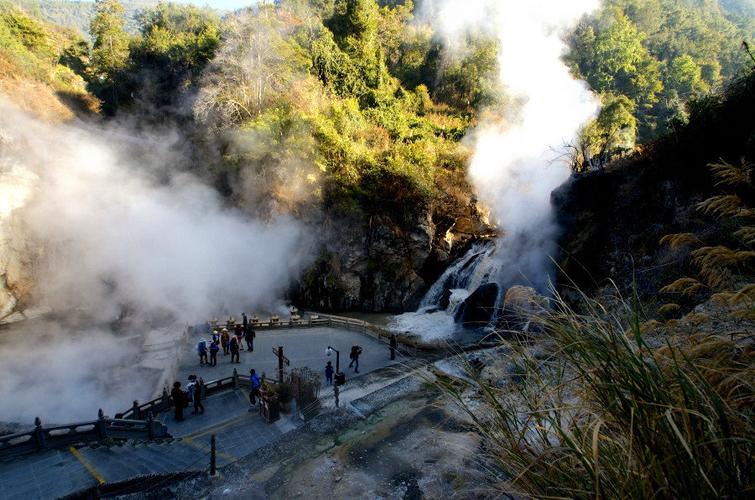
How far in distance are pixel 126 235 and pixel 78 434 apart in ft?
59.5

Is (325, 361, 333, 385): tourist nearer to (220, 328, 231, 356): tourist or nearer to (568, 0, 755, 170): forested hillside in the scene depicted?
(220, 328, 231, 356): tourist

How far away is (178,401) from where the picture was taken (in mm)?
9602

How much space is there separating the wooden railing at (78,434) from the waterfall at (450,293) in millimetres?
11818

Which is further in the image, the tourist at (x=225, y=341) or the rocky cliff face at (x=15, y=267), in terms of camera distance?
the rocky cliff face at (x=15, y=267)

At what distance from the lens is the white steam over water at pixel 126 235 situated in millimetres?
21172

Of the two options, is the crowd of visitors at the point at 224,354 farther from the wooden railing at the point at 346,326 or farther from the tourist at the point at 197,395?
the wooden railing at the point at 346,326

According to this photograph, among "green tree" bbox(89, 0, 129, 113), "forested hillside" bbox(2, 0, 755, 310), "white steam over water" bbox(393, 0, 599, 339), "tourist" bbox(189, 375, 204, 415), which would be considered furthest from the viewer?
"green tree" bbox(89, 0, 129, 113)

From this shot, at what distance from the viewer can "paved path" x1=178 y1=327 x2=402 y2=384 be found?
12562 mm

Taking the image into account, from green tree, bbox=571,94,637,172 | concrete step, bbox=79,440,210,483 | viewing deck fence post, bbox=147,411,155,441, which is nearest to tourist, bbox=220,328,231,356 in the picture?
viewing deck fence post, bbox=147,411,155,441

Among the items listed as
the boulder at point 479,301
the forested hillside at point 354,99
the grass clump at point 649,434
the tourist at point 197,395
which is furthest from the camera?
the forested hillside at point 354,99

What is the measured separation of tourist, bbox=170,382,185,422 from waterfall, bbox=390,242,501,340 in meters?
10.9

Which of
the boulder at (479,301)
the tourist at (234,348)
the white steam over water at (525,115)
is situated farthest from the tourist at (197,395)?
the white steam over water at (525,115)

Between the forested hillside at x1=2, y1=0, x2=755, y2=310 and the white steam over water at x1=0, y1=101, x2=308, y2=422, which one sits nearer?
the white steam over water at x1=0, y1=101, x2=308, y2=422

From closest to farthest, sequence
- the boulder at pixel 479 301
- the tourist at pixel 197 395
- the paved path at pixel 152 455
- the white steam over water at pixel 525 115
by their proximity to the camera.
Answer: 1. the paved path at pixel 152 455
2. the tourist at pixel 197 395
3. the boulder at pixel 479 301
4. the white steam over water at pixel 525 115
